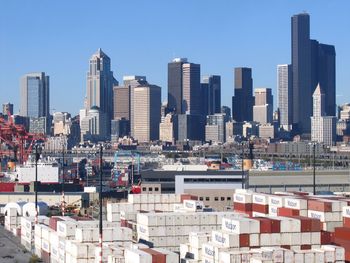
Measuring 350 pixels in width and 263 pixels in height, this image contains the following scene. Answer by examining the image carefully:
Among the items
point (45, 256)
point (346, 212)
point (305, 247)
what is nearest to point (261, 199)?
point (346, 212)

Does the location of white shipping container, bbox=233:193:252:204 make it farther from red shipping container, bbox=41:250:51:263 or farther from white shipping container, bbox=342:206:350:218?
red shipping container, bbox=41:250:51:263

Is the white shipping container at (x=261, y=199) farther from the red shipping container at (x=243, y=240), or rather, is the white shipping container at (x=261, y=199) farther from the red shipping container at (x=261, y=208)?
the red shipping container at (x=243, y=240)

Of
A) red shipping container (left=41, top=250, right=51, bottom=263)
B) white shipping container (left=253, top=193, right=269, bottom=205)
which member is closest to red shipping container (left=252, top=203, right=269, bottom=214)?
white shipping container (left=253, top=193, right=269, bottom=205)

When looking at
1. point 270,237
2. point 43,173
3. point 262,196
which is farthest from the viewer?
point 43,173

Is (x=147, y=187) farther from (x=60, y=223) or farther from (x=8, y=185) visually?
(x=60, y=223)

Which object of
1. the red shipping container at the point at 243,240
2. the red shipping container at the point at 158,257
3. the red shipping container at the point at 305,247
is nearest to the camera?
the red shipping container at the point at 158,257

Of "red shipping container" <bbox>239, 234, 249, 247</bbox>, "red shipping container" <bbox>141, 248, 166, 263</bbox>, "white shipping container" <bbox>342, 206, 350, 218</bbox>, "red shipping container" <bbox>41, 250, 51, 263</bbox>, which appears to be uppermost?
"white shipping container" <bbox>342, 206, 350, 218</bbox>

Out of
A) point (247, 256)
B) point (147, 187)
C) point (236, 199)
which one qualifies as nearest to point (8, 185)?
point (147, 187)

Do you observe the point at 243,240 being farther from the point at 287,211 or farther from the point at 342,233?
the point at 287,211

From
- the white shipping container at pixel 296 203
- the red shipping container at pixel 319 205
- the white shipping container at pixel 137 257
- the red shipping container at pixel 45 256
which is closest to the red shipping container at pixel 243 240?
the white shipping container at pixel 137 257
